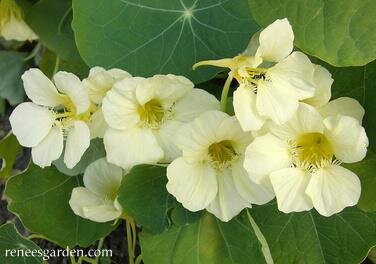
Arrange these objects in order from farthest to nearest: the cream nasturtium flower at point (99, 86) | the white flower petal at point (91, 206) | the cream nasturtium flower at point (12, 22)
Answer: the cream nasturtium flower at point (12, 22) → the white flower petal at point (91, 206) → the cream nasturtium flower at point (99, 86)

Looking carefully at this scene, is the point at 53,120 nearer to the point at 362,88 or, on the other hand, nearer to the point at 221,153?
the point at 221,153

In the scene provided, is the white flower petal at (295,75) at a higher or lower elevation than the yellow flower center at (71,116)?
higher

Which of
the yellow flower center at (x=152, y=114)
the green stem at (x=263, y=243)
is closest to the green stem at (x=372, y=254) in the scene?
the green stem at (x=263, y=243)

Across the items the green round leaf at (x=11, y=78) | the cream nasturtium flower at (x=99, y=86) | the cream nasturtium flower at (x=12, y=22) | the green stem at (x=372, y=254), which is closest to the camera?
the cream nasturtium flower at (x=99, y=86)

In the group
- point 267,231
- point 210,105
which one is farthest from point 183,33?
point 267,231

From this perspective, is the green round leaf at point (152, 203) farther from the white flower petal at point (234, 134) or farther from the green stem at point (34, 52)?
the green stem at point (34, 52)

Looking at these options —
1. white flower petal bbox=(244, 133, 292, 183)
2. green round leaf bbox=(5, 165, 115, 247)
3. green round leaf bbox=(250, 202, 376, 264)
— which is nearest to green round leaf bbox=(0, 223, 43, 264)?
green round leaf bbox=(5, 165, 115, 247)

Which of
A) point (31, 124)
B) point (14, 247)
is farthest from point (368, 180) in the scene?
point (14, 247)

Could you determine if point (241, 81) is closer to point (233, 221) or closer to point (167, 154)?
point (167, 154)

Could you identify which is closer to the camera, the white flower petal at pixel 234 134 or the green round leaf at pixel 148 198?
the white flower petal at pixel 234 134
